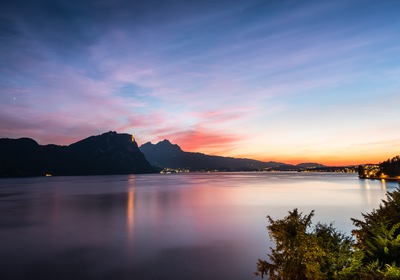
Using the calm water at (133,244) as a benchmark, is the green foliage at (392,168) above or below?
above


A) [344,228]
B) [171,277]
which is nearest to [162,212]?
[344,228]

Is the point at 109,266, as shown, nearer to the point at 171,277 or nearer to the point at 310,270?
the point at 171,277

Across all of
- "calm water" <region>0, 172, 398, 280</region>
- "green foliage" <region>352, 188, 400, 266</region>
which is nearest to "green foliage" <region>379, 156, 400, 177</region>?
"calm water" <region>0, 172, 398, 280</region>

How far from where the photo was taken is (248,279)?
2066 cm

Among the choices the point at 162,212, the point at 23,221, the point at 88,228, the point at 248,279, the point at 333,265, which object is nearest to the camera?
the point at 333,265

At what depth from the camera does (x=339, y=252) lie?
1102 cm

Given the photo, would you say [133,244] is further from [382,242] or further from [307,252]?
[382,242]

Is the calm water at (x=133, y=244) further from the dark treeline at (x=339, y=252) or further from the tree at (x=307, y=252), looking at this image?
the dark treeline at (x=339, y=252)

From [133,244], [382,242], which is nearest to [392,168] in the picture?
[133,244]

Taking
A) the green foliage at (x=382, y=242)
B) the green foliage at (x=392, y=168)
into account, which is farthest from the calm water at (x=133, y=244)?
the green foliage at (x=392, y=168)

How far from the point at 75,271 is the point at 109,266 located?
8.55ft

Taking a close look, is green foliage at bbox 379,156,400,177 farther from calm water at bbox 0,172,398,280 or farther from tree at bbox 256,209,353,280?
tree at bbox 256,209,353,280

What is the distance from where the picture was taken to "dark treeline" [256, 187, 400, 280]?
1018 cm

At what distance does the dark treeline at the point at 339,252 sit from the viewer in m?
10.2
